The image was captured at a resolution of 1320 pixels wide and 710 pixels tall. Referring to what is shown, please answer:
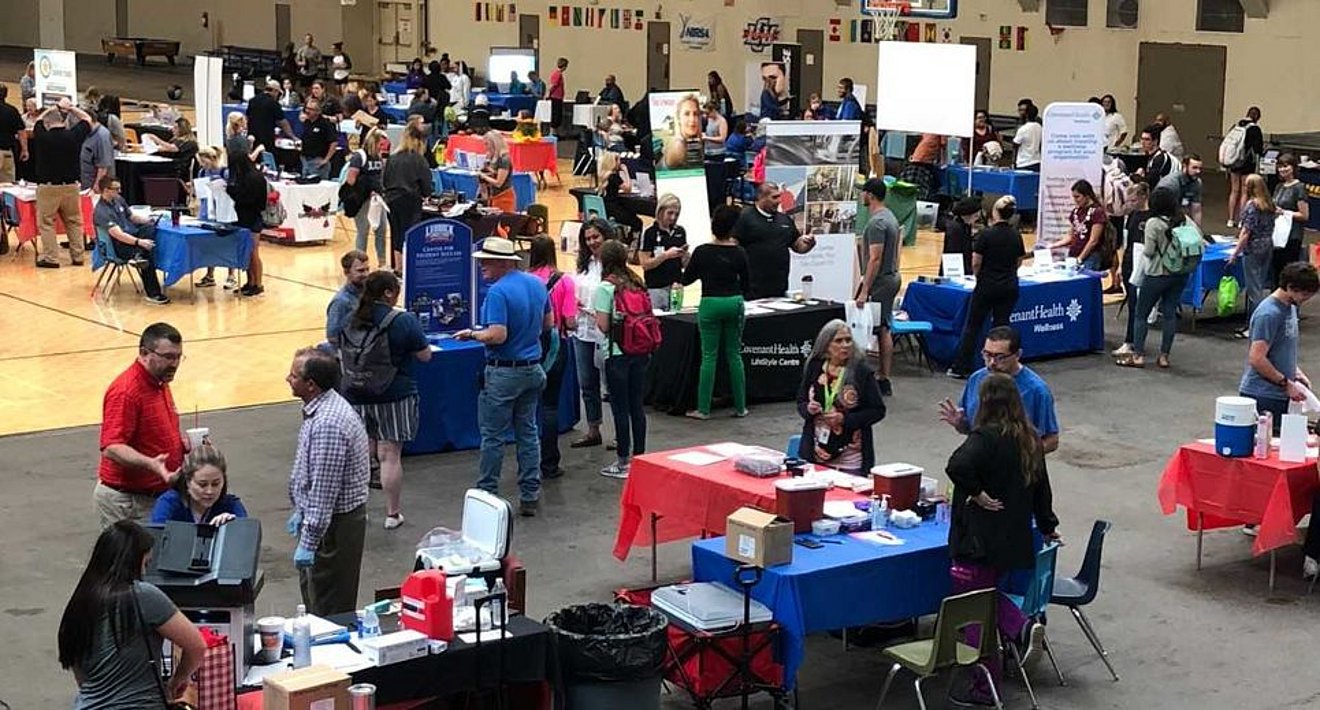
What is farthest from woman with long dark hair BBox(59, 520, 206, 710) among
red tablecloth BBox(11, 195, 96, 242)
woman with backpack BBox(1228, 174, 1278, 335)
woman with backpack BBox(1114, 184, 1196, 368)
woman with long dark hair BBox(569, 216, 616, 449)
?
red tablecloth BBox(11, 195, 96, 242)

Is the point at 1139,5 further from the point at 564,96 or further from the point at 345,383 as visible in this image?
the point at 345,383

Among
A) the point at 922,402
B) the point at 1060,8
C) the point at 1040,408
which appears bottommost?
the point at 922,402

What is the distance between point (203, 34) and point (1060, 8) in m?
24.9

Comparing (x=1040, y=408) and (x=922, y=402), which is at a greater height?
(x=1040, y=408)

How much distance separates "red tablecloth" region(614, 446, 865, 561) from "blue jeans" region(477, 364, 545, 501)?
3.56 feet

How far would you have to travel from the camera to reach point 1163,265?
44.0 ft

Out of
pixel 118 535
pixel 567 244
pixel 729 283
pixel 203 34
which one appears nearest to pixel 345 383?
pixel 729 283

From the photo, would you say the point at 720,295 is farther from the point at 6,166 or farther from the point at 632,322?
the point at 6,166

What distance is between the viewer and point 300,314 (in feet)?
49.8

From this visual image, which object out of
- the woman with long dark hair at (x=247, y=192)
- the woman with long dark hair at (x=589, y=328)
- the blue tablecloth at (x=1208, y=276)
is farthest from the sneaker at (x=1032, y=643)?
the woman with long dark hair at (x=247, y=192)

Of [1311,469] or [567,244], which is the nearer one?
[1311,469]

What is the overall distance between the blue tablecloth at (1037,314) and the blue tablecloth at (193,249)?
567 centimetres

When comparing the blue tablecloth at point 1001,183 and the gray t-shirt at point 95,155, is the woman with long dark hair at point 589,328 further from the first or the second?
the blue tablecloth at point 1001,183

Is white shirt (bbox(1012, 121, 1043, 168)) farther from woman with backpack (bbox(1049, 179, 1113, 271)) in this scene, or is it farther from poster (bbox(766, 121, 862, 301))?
poster (bbox(766, 121, 862, 301))
